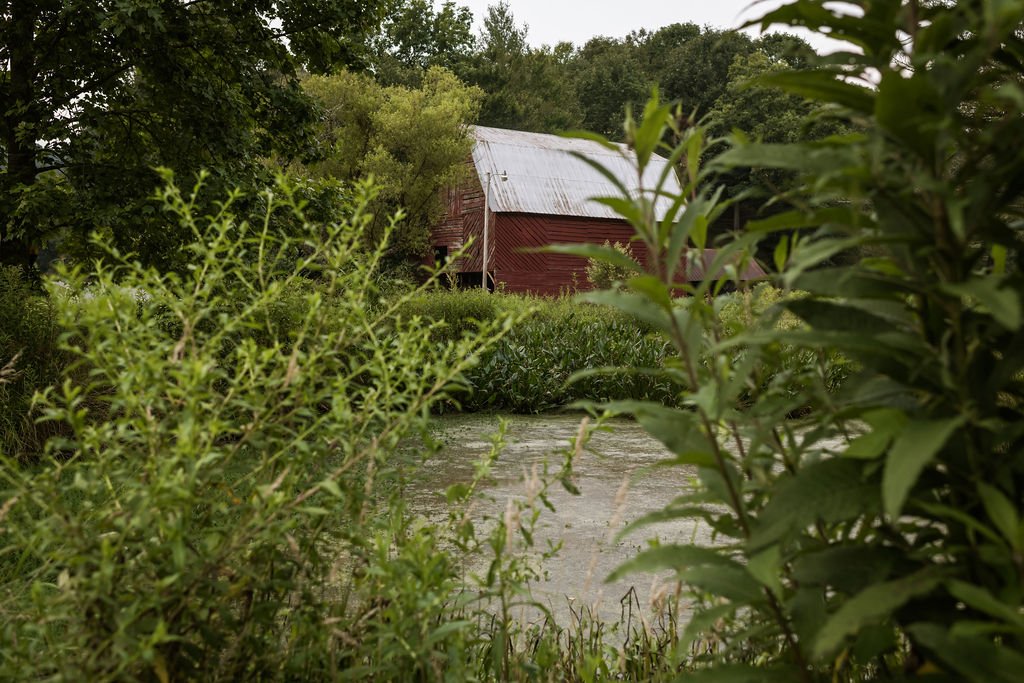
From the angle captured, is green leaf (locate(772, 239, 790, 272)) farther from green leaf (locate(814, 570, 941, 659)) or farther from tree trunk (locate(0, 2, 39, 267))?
tree trunk (locate(0, 2, 39, 267))

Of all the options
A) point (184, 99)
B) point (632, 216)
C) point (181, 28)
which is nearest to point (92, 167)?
point (184, 99)

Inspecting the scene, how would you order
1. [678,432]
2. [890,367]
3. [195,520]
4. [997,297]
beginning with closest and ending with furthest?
[997,297]
[890,367]
[678,432]
[195,520]

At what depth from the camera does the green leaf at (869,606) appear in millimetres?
935

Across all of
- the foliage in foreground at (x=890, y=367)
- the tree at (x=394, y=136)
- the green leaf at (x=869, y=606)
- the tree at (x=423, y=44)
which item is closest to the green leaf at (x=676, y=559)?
the foliage in foreground at (x=890, y=367)

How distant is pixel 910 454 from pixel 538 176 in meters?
26.8

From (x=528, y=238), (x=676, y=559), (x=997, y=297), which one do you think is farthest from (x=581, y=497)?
(x=528, y=238)

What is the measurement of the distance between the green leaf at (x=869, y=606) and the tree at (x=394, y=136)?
2513 cm

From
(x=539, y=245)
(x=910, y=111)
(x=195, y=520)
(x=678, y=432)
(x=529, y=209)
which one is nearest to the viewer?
(x=910, y=111)

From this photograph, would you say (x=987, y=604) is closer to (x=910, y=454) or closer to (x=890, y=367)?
(x=910, y=454)

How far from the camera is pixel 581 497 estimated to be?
496cm

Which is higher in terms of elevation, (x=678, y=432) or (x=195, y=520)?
(x=678, y=432)

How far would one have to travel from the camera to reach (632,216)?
121 centimetres

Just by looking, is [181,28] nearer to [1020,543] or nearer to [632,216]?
[632,216]

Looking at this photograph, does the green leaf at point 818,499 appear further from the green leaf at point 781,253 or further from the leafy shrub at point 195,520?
the leafy shrub at point 195,520
